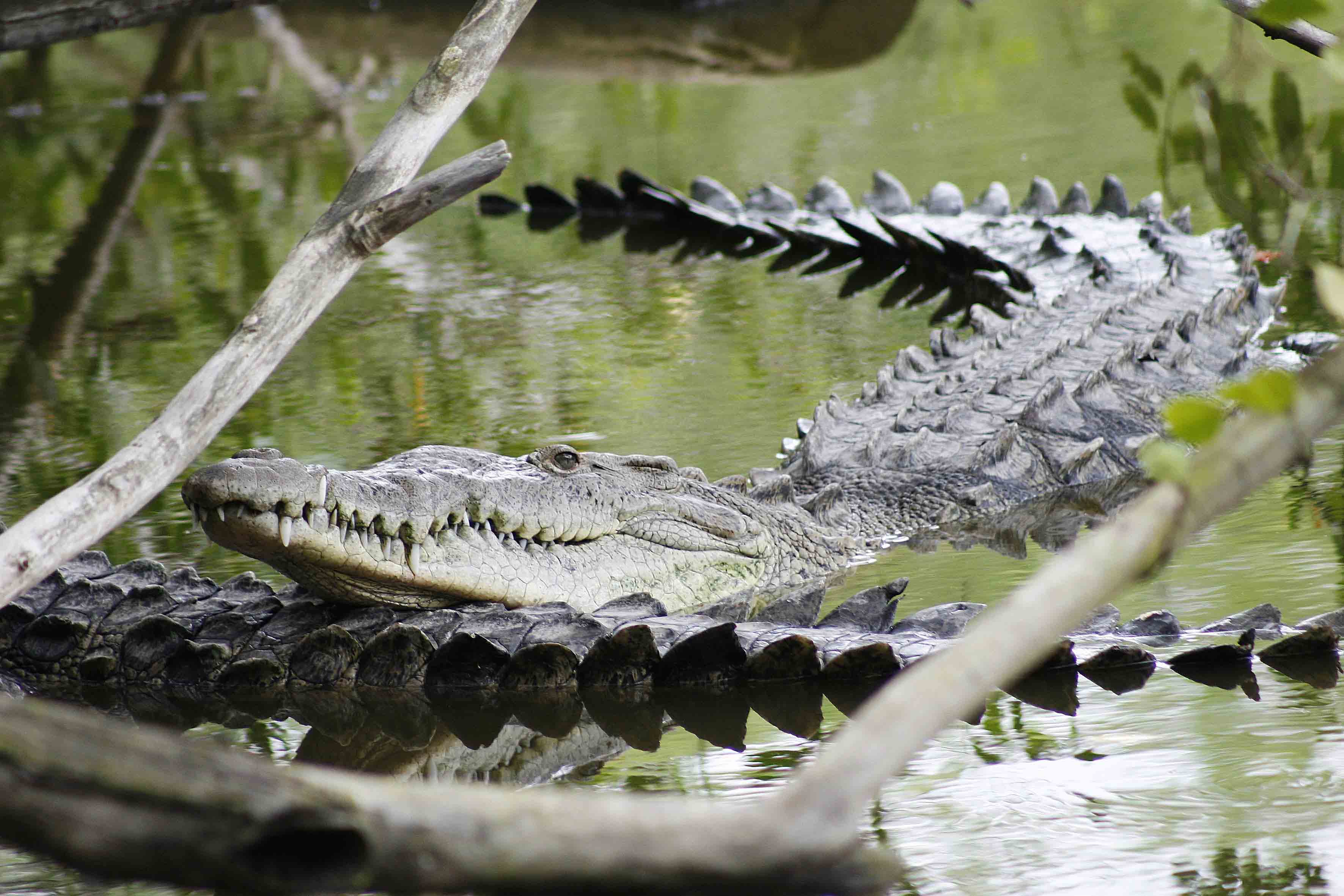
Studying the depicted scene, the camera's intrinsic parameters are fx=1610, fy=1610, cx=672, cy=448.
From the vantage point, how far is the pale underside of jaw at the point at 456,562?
120 inches

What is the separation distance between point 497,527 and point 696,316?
3965mm

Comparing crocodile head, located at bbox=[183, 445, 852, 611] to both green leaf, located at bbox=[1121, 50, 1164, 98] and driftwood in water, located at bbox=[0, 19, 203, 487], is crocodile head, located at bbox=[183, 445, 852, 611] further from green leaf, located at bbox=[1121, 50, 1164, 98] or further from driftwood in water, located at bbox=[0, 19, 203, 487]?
green leaf, located at bbox=[1121, 50, 1164, 98]

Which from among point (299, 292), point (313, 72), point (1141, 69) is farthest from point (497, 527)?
point (313, 72)

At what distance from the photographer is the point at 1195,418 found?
1025mm

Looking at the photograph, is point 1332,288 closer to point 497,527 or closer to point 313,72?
point 497,527

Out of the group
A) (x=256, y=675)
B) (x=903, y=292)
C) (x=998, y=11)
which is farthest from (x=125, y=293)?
(x=998, y=11)

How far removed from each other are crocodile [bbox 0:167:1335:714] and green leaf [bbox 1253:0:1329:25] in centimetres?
201

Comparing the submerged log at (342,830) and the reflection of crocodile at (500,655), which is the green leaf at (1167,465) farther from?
the reflection of crocodile at (500,655)

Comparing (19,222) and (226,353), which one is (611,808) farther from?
(19,222)

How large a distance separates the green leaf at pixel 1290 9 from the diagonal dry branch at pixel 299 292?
6.57 ft

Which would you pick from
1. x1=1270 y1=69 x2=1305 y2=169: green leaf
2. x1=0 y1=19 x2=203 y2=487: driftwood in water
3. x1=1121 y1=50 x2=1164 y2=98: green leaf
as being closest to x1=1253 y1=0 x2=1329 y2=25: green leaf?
x1=0 y1=19 x2=203 y2=487: driftwood in water

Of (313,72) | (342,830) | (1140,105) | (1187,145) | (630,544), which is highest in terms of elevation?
(313,72)

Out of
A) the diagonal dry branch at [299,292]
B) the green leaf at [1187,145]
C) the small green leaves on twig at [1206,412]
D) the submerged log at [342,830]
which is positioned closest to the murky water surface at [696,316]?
the green leaf at [1187,145]

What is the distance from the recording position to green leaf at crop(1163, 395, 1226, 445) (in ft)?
3.35
